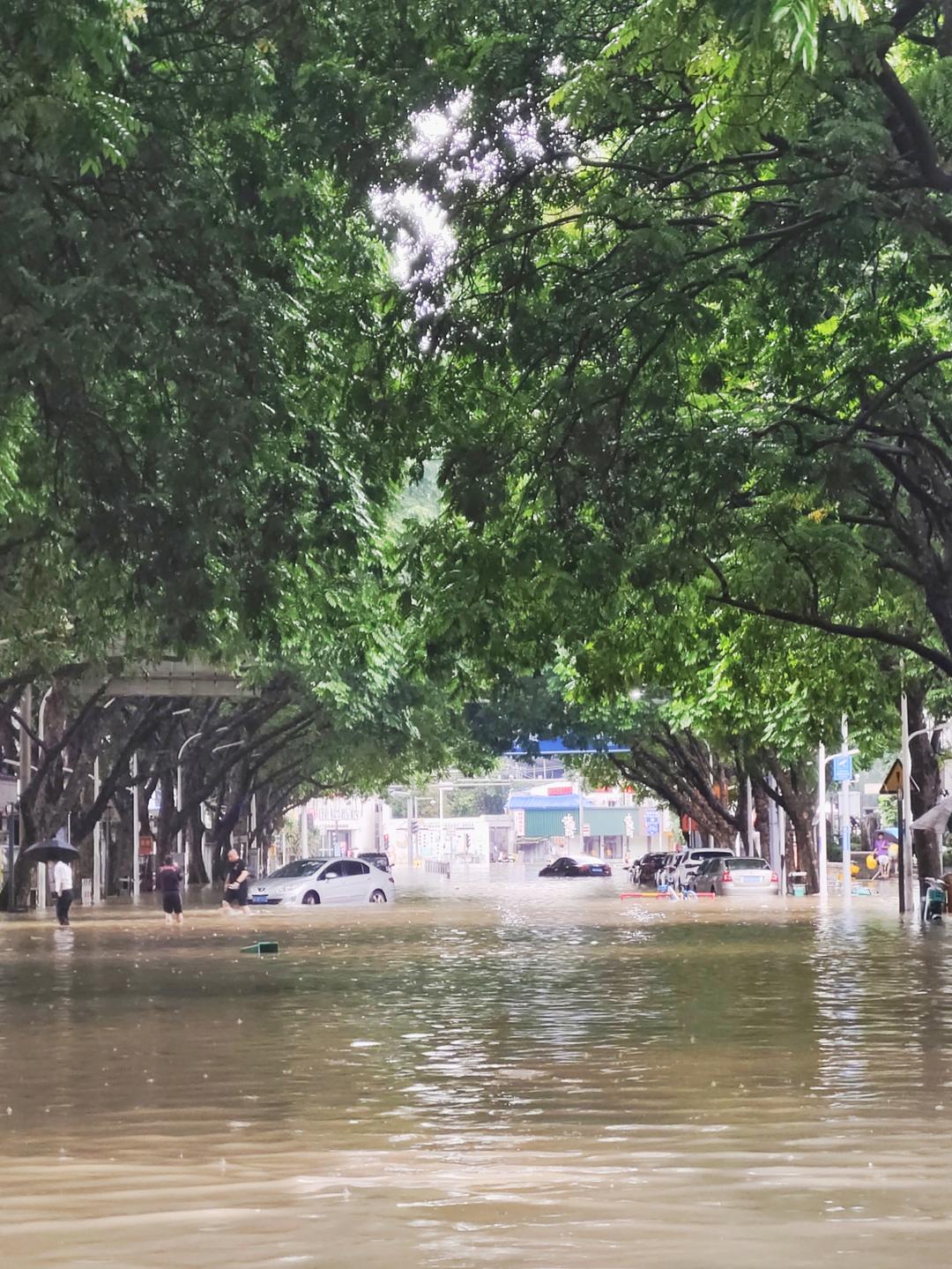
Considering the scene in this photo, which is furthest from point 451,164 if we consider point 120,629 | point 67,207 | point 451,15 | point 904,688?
point 904,688

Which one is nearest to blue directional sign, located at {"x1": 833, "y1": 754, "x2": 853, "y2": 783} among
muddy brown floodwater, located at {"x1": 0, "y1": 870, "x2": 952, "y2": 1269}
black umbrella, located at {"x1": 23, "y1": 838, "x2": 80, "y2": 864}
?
black umbrella, located at {"x1": 23, "y1": 838, "x2": 80, "y2": 864}

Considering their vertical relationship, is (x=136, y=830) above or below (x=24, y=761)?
below

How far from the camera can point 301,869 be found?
170 feet

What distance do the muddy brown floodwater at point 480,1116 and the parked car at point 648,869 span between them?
A: 48.9 metres

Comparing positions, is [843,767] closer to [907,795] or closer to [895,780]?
[907,795]

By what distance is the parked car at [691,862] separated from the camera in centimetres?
5662

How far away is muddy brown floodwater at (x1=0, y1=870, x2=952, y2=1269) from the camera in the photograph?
272 inches

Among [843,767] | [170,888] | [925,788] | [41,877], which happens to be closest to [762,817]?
[843,767]

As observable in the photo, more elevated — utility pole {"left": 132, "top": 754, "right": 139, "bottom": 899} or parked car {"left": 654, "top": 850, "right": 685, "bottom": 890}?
utility pole {"left": 132, "top": 754, "right": 139, "bottom": 899}

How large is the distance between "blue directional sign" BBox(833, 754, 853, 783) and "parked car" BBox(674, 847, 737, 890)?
12314mm

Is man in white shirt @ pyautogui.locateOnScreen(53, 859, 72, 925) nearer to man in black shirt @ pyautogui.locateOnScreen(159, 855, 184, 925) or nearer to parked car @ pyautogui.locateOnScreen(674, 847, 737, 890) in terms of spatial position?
man in black shirt @ pyautogui.locateOnScreen(159, 855, 184, 925)

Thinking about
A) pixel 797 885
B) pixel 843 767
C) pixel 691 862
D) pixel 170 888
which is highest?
pixel 843 767

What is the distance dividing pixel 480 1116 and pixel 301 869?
138 feet

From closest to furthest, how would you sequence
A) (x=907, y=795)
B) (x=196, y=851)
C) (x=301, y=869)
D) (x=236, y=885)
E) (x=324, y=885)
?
1. (x=907, y=795)
2. (x=236, y=885)
3. (x=324, y=885)
4. (x=301, y=869)
5. (x=196, y=851)
